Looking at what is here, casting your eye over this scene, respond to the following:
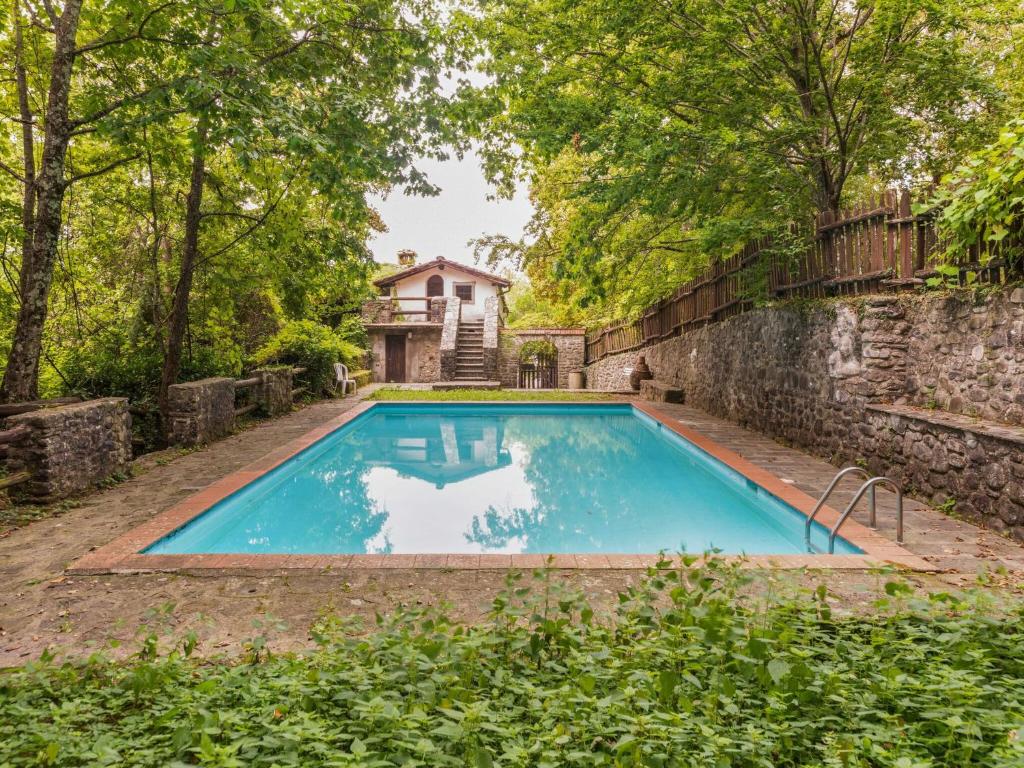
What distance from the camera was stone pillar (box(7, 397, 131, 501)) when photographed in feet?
14.7

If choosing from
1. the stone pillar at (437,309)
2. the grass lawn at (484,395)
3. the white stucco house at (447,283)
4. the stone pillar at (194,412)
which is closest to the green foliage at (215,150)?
the stone pillar at (194,412)

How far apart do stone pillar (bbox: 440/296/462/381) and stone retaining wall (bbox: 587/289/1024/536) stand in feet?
31.3

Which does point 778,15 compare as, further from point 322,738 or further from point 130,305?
point 130,305

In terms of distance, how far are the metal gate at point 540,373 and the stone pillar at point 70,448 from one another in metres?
15.0

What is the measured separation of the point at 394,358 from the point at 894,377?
16.5 meters

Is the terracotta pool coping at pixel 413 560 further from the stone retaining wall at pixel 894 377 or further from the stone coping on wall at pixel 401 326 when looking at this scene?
the stone coping on wall at pixel 401 326

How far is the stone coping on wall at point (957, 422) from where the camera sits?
12.4ft

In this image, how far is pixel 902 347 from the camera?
538 cm

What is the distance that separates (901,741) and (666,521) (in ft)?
12.2

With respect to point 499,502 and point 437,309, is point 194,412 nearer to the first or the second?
point 499,502

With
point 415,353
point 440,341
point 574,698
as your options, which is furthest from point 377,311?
point 574,698

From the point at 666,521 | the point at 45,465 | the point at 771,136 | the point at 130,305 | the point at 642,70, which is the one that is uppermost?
the point at 642,70

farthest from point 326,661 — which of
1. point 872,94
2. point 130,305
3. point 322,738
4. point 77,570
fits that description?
point 130,305

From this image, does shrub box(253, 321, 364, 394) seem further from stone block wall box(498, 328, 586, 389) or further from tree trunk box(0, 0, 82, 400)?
stone block wall box(498, 328, 586, 389)
